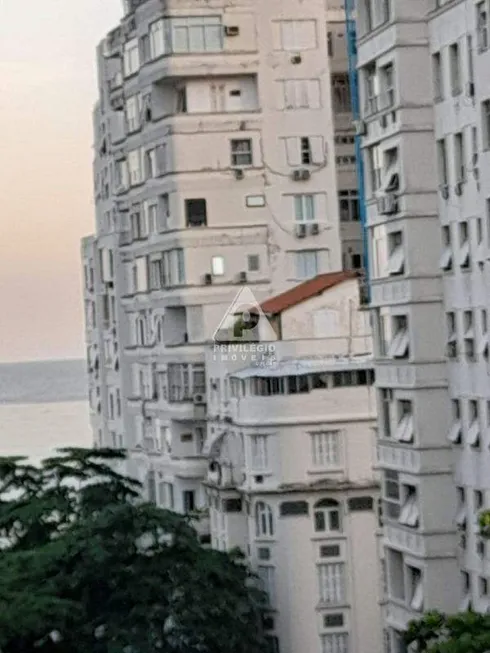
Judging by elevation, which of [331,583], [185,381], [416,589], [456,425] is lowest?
[331,583]

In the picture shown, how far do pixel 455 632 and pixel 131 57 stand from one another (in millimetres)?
29095

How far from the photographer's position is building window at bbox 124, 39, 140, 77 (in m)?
64.4

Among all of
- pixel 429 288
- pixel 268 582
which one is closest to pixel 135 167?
pixel 268 582

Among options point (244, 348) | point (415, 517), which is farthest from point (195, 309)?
point (415, 517)

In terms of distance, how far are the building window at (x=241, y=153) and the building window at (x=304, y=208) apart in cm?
144

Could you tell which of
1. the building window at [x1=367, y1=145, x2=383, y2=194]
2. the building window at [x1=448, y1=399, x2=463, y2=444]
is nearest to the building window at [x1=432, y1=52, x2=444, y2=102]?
the building window at [x1=367, y1=145, x2=383, y2=194]

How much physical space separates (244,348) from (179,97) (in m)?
6.09

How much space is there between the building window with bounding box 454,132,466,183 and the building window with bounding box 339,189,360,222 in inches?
708

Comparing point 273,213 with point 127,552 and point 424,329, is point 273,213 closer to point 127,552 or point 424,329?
point 127,552

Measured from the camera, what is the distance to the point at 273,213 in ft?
206

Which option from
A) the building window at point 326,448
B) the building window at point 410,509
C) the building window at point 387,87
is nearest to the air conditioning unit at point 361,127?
the building window at point 387,87

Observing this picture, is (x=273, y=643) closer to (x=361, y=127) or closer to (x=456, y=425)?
(x=456, y=425)

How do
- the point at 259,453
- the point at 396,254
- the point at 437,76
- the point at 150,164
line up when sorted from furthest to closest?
the point at 150,164 < the point at 259,453 < the point at 396,254 < the point at 437,76

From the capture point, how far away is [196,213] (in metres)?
62.3
